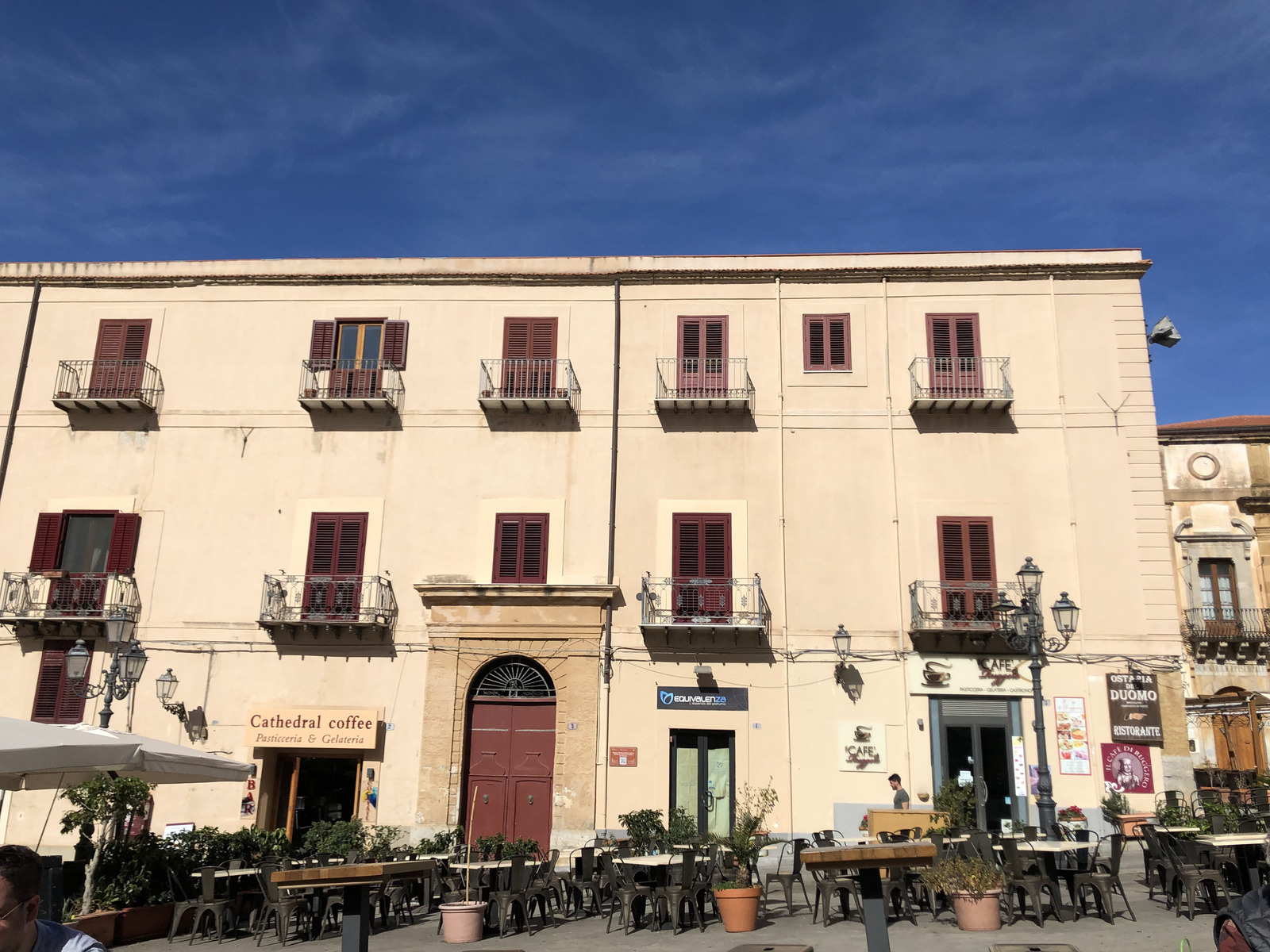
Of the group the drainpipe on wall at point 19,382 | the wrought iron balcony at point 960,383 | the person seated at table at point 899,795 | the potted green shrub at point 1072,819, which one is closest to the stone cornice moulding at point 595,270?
the drainpipe on wall at point 19,382

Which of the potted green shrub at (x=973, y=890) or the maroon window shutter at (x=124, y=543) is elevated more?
the maroon window shutter at (x=124, y=543)

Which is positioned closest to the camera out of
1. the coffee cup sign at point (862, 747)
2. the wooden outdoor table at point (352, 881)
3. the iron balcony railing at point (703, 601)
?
the wooden outdoor table at point (352, 881)

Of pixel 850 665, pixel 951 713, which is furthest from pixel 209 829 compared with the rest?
pixel 951 713

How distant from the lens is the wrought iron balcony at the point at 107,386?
73.2 ft

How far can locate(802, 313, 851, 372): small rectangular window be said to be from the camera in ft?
72.3

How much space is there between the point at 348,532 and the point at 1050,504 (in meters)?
14.3

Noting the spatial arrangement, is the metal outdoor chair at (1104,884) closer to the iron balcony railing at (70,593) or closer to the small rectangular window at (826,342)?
the small rectangular window at (826,342)

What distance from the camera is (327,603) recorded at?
21.0 m

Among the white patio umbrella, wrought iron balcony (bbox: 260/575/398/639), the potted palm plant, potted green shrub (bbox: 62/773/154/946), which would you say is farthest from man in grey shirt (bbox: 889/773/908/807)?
potted green shrub (bbox: 62/773/154/946)

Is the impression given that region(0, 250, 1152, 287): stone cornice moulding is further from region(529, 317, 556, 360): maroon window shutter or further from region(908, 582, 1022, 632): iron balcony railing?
region(908, 582, 1022, 632): iron balcony railing

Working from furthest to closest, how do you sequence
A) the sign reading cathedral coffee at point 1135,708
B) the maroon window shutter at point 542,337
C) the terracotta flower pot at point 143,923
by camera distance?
the maroon window shutter at point 542,337 → the sign reading cathedral coffee at point 1135,708 → the terracotta flower pot at point 143,923

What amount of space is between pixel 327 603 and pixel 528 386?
19.8 ft

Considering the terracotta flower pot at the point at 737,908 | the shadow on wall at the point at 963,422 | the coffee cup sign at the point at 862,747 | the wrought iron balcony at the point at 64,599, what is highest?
the shadow on wall at the point at 963,422

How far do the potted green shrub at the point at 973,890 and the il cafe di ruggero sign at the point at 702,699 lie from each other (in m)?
8.06
